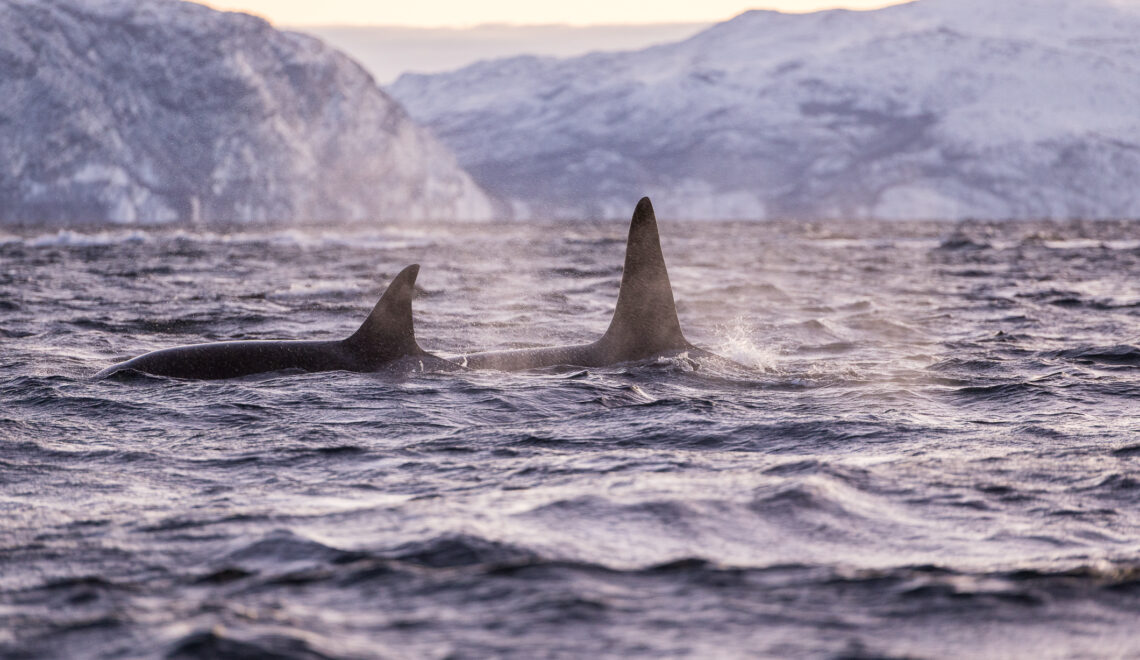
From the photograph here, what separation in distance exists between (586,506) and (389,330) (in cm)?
624

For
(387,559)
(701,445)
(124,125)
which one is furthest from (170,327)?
(124,125)

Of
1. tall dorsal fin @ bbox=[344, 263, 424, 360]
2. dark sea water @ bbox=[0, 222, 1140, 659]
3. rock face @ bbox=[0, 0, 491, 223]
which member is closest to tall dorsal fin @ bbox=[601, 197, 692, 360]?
dark sea water @ bbox=[0, 222, 1140, 659]

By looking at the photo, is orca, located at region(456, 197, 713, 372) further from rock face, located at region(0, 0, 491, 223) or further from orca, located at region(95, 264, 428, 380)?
rock face, located at region(0, 0, 491, 223)

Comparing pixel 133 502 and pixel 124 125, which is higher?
pixel 124 125

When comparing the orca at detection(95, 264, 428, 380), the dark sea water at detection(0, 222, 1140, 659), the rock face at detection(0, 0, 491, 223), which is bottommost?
the dark sea water at detection(0, 222, 1140, 659)

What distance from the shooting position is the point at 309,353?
512 inches

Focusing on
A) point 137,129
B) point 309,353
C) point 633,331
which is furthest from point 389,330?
point 137,129

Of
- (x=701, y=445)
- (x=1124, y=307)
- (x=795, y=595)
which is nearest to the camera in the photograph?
(x=795, y=595)

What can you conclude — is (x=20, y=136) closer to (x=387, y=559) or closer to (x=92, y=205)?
(x=92, y=205)

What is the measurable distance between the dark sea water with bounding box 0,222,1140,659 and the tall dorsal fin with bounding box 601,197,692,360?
501 mm

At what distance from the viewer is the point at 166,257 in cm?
4719

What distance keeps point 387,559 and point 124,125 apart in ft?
644

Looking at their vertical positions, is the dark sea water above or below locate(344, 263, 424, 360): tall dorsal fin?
below

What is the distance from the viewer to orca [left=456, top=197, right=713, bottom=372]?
43.0 feet
